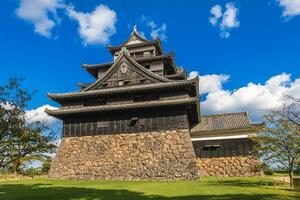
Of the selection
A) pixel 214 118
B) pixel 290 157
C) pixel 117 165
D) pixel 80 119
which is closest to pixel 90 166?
pixel 117 165

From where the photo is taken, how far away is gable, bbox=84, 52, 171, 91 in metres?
33.1

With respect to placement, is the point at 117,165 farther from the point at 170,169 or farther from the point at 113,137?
the point at 170,169

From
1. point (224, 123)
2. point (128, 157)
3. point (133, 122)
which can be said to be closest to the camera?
point (128, 157)

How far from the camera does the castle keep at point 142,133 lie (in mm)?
27953

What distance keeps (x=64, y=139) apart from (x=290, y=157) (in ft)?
72.4

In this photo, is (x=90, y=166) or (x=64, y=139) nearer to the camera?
(x=90, y=166)

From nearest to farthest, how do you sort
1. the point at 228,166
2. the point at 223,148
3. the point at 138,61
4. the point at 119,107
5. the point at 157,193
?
the point at 157,193, the point at 119,107, the point at 228,166, the point at 223,148, the point at 138,61

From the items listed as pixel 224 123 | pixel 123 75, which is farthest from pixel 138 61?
pixel 224 123

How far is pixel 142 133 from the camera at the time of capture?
29.4 meters

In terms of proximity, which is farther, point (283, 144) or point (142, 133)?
point (142, 133)

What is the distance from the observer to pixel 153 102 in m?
29.4

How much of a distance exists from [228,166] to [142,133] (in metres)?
9.66

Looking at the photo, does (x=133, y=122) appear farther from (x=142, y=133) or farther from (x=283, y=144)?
(x=283, y=144)

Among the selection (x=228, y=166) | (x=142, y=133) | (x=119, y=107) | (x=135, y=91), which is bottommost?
(x=228, y=166)
